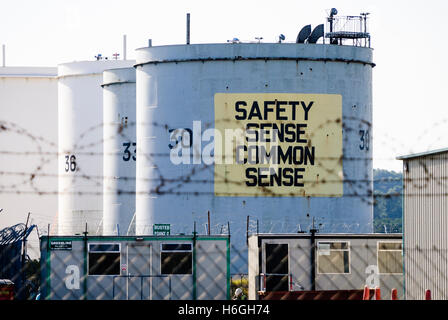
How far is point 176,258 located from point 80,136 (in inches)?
1096

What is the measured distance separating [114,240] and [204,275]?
2.77 m

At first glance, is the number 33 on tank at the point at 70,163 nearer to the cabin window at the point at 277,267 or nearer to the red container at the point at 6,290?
the cabin window at the point at 277,267

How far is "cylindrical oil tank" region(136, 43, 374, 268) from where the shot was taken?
3919 centimetres

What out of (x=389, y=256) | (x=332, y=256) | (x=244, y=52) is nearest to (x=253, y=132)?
(x=244, y=52)

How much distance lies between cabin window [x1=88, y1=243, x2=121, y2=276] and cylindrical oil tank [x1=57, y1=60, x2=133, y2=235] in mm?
25892

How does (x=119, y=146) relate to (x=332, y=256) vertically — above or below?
above

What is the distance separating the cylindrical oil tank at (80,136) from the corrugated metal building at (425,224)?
32071 millimetres

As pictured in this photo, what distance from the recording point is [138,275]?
29656 mm

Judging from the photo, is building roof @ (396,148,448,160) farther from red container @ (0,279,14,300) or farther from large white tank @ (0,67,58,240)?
large white tank @ (0,67,58,240)

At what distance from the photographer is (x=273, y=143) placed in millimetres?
38906

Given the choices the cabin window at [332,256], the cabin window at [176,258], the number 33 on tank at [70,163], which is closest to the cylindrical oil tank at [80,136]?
the number 33 on tank at [70,163]

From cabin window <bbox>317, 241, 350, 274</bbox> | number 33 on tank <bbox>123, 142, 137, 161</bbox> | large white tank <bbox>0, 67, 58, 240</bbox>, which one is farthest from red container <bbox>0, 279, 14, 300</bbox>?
large white tank <bbox>0, 67, 58, 240</bbox>

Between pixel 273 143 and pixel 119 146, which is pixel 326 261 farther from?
pixel 119 146
